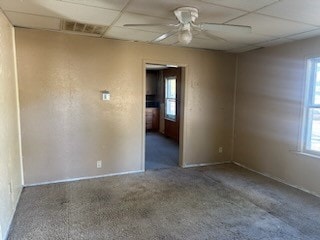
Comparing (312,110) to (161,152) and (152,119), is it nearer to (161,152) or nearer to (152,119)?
(161,152)

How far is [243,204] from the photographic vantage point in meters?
3.10

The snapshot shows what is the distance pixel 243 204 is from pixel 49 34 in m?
3.66

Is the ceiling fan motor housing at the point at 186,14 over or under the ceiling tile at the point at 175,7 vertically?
under

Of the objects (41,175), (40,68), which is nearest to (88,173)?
(41,175)

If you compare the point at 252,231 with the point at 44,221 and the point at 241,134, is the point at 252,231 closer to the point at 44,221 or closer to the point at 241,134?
the point at 44,221

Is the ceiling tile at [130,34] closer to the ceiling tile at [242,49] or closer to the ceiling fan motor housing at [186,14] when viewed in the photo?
the ceiling fan motor housing at [186,14]

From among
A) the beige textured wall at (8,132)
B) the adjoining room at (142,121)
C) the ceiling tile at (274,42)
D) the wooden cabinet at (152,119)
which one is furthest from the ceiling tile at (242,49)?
the wooden cabinet at (152,119)

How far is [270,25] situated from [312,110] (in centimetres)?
151

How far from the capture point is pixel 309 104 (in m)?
3.56

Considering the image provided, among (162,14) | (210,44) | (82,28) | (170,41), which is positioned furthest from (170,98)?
(162,14)

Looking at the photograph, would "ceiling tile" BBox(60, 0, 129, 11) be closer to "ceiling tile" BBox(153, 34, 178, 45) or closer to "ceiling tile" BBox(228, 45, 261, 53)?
"ceiling tile" BBox(153, 34, 178, 45)

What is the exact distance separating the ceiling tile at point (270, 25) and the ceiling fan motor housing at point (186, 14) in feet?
1.94

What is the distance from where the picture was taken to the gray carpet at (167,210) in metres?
2.45

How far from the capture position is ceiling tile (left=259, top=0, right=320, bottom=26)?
223 centimetres
